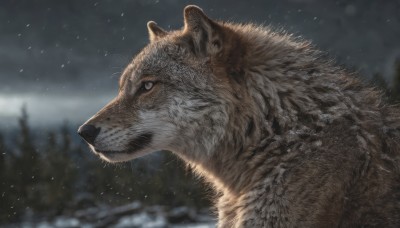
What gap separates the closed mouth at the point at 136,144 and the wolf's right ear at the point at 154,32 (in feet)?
3.96

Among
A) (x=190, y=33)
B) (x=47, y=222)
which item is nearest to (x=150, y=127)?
(x=190, y=33)

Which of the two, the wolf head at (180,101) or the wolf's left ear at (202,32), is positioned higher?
the wolf's left ear at (202,32)

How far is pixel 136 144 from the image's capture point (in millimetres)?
4766

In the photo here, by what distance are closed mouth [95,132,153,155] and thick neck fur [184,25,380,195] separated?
445 mm

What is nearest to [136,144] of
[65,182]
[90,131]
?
[90,131]

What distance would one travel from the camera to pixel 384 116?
417cm

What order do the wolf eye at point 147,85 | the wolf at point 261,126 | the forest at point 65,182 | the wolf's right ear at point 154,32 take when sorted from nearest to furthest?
the wolf at point 261,126 → the wolf eye at point 147,85 → the wolf's right ear at point 154,32 → the forest at point 65,182

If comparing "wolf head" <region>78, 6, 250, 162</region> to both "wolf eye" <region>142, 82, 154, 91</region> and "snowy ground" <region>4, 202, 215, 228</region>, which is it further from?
"snowy ground" <region>4, 202, 215, 228</region>

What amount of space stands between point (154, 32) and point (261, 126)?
1.96 meters

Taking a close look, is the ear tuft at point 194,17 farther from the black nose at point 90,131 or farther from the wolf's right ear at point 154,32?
the black nose at point 90,131

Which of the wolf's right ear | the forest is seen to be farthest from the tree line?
the wolf's right ear

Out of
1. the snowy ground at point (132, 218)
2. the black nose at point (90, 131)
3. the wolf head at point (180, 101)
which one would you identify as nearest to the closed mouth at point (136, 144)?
the wolf head at point (180, 101)

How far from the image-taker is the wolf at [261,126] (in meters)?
3.70

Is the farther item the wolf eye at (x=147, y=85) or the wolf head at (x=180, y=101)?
the wolf eye at (x=147, y=85)
